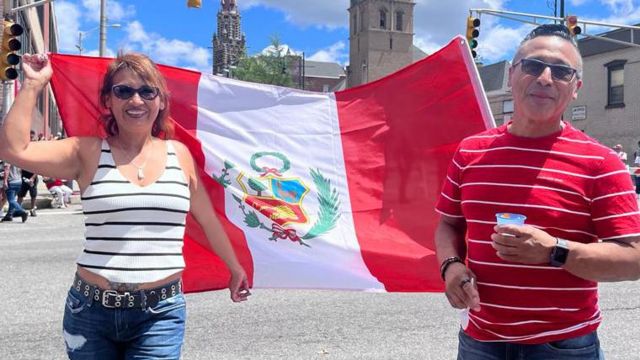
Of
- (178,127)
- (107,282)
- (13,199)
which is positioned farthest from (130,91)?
(13,199)

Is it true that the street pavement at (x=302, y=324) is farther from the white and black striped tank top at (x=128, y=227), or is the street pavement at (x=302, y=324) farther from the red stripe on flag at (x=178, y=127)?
the white and black striped tank top at (x=128, y=227)

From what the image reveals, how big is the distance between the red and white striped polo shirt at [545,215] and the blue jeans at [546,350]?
27 mm

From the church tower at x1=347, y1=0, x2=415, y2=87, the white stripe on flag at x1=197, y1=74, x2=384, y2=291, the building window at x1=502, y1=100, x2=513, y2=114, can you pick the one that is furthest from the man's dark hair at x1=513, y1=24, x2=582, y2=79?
the church tower at x1=347, y1=0, x2=415, y2=87

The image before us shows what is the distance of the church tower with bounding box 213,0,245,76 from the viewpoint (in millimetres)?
164875

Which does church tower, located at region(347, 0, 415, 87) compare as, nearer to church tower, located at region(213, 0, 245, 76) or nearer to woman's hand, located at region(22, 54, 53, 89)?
church tower, located at region(213, 0, 245, 76)

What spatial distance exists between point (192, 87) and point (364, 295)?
11.4 feet

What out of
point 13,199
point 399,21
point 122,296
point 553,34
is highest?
point 399,21

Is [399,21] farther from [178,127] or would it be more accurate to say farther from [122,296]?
[122,296]

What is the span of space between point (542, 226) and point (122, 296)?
156 centimetres

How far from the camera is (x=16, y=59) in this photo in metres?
15.1

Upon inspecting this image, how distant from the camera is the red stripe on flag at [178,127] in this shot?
12.2ft

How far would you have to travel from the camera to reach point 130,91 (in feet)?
8.61

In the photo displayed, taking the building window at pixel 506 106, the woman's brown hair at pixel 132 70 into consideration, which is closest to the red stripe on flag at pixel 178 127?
the woman's brown hair at pixel 132 70

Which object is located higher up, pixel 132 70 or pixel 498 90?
pixel 498 90
